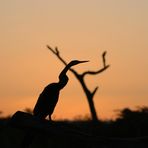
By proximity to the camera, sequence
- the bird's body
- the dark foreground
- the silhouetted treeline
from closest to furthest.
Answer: the dark foreground < the bird's body < the silhouetted treeline

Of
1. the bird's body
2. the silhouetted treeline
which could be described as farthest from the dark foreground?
the silhouetted treeline

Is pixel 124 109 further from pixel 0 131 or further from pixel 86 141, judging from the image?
pixel 86 141

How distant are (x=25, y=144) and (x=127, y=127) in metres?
14.3

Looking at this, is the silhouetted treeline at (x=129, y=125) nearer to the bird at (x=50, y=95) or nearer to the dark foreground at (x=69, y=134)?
the bird at (x=50, y=95)

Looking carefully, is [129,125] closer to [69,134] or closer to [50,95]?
[50,95]

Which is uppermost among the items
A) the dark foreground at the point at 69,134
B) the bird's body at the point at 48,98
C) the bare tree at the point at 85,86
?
the bare tree at the point at 85,86

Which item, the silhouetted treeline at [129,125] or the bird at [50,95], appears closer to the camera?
the bird at [50,95]

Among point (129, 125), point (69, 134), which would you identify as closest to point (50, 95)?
point (69, 134)

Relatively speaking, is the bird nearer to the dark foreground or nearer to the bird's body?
the bird's body

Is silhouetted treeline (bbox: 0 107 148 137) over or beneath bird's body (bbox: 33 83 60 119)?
over

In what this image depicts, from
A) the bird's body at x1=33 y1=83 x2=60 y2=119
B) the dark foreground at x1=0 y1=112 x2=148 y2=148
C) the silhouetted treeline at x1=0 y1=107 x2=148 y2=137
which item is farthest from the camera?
the silhouetted treeline at x1=0 y1=107 x2=148 y2=137

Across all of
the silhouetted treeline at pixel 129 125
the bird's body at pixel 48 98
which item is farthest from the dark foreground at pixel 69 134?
the silhouetted treeline at pixel 129 125

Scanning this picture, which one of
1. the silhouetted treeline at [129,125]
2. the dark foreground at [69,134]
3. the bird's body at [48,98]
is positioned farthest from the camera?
the silhouetted treeline at [129,125]

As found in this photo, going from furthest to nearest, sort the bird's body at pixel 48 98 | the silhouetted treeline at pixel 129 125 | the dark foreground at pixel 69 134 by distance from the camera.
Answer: the silhouetted treeline at pixel 129 125
the bird's body at pixel 48 98
the dark foreground at pixel 69 134
